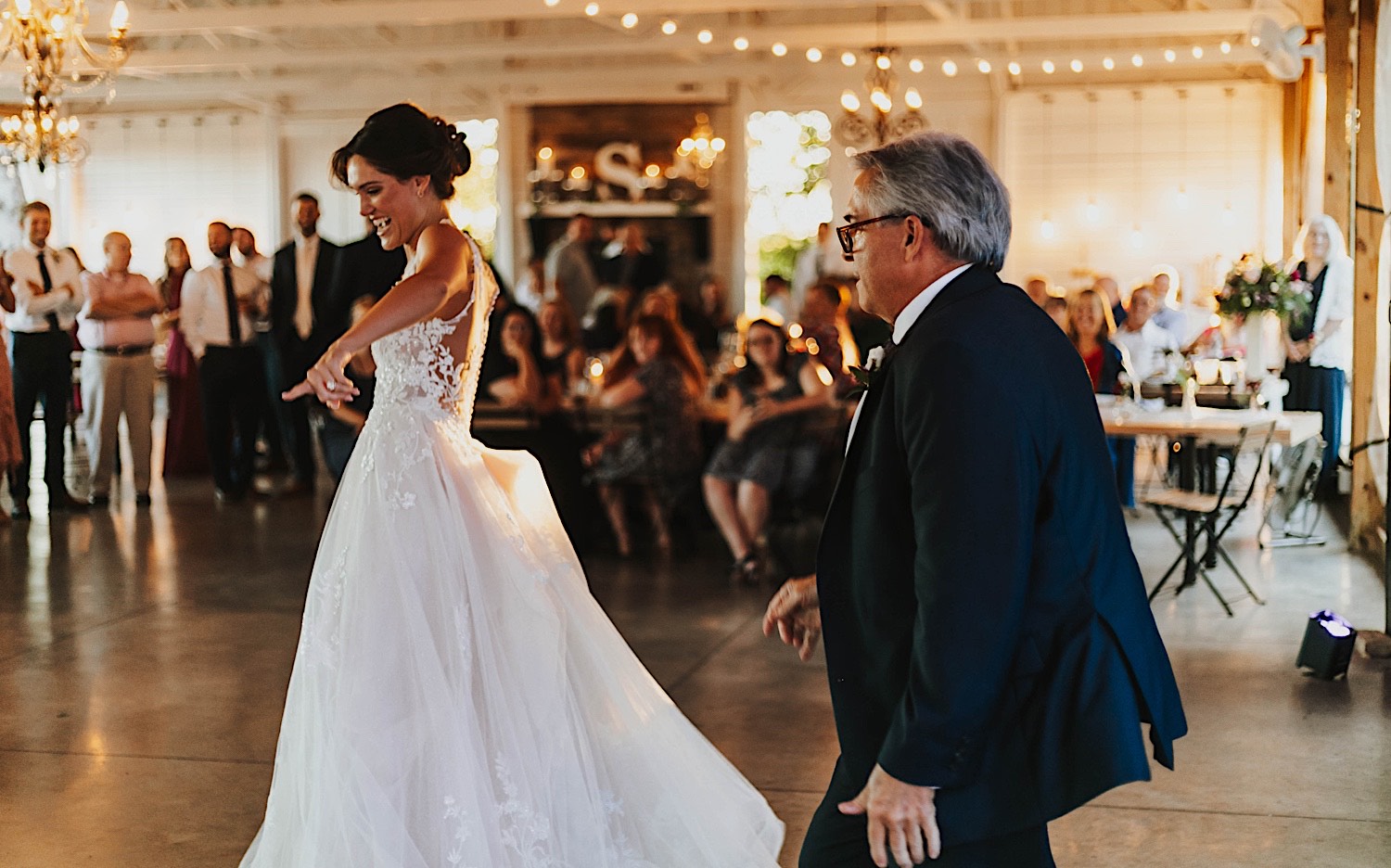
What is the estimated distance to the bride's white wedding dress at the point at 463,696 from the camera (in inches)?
121

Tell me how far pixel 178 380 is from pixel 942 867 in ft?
34.0

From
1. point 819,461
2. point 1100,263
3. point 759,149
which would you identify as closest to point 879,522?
point 819,461

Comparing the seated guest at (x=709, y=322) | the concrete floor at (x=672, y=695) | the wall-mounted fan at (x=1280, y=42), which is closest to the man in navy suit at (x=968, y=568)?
the concrete floor at (x=672, y=695)

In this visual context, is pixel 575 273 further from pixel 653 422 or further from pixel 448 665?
pixel 448 665

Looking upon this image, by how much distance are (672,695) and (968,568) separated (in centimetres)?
353

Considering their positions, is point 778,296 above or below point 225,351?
above

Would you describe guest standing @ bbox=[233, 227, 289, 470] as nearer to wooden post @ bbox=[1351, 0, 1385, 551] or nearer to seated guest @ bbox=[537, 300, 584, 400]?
seated guest @ bbox=[537, 300, 584, 400]

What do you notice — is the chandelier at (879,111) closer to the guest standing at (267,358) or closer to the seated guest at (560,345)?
the seated guest at (560,345)

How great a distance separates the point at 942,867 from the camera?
1935 mm

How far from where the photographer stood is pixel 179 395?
449 inches

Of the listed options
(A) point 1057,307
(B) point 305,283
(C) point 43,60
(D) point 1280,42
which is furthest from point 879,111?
(C) point 43,60

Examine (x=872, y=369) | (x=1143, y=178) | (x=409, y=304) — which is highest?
(x=1143, y=178)

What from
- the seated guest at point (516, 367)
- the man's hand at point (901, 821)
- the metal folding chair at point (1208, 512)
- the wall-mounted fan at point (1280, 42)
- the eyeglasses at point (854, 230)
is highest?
the wall-mounted fan at point (1280, 42)

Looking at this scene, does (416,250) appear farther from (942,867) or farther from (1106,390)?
(1106,390)
